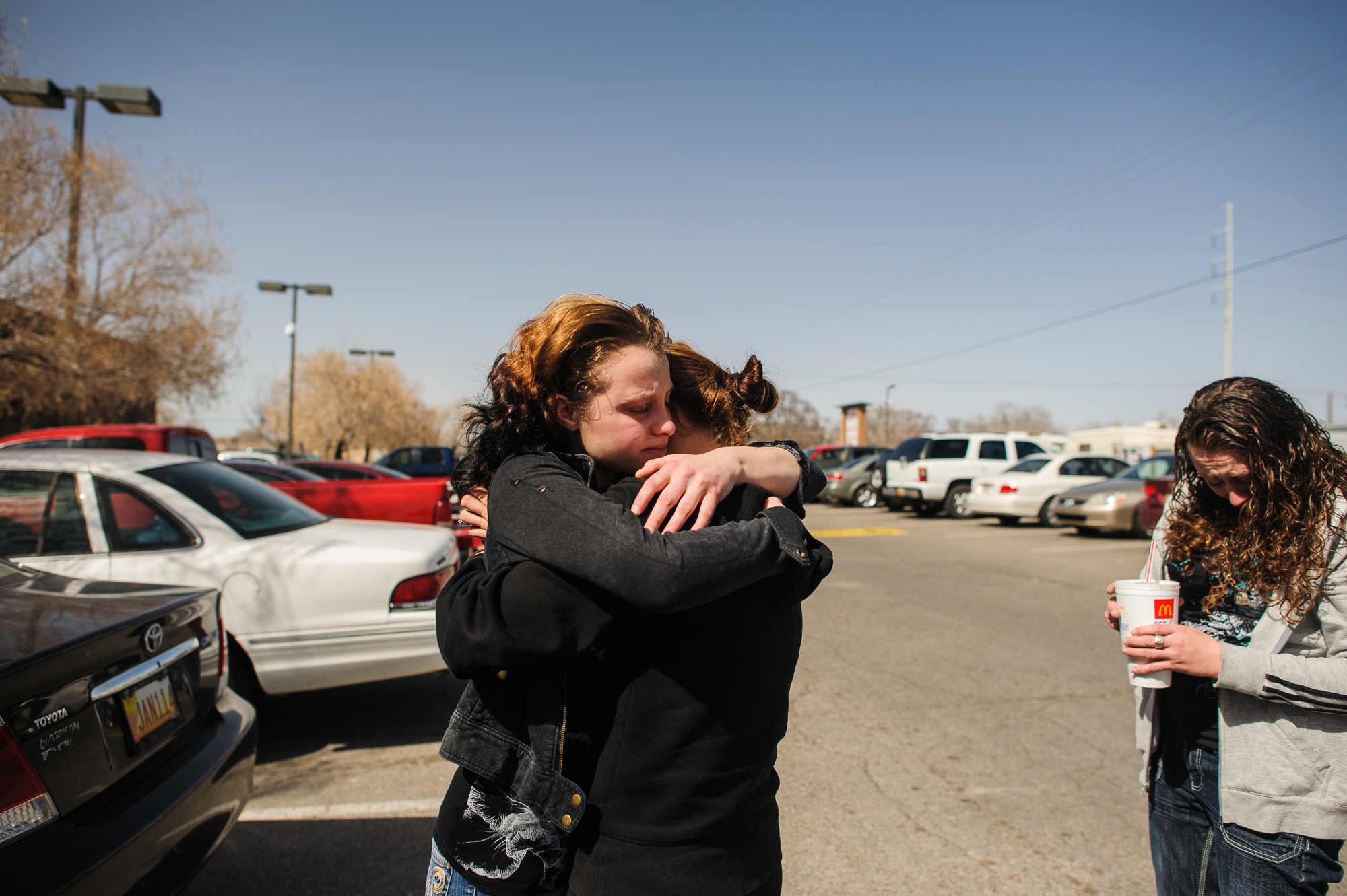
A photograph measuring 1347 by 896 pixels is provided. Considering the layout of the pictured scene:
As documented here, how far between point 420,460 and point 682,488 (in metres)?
28.4

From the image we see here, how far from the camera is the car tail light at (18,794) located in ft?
6.04

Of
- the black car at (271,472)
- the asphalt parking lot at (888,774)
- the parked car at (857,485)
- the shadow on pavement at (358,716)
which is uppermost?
the black car at (271,472)

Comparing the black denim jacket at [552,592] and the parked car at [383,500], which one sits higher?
the black denim jacket at [552,592]

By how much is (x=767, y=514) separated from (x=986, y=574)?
9.56m

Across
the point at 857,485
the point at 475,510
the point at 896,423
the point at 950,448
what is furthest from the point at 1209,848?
the point at 896,423

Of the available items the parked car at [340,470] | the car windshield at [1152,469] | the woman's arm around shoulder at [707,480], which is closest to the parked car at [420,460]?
the parked car at [340,470]

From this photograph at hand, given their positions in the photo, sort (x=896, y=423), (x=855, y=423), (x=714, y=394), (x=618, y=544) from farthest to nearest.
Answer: (x=896, y=423) < (x=855, y=423) < (x=714, y=394) < (x=618, y=544)

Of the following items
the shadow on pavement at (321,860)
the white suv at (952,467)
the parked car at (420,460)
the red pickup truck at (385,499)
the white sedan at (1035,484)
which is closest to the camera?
the shadow on pavement at (321,860)

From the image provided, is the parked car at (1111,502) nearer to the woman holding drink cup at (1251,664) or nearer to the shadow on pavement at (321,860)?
the woman holding drink cup at (1251,664)

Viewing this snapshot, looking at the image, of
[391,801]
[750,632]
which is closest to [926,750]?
[391,801]

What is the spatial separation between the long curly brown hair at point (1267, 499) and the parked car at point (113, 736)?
2.99 meters

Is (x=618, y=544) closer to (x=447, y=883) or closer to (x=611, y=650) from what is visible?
(x=611, y=650)

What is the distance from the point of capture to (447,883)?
1415 mm

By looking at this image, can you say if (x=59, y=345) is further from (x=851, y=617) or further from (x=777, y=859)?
(x=777, y=859)
